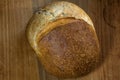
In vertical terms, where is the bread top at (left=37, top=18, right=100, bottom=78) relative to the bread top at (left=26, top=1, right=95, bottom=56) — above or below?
below

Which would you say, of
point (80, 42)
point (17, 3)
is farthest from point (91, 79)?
point (17, 3)

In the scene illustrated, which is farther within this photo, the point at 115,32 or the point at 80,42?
the point at 115,32

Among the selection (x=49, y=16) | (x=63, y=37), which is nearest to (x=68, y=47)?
(x=63, y=37)

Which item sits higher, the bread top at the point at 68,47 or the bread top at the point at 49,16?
the bread top at the point at 49,16

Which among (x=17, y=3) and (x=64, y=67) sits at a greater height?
(x=17, y=3)

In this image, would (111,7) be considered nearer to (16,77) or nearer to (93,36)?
(93,36)
